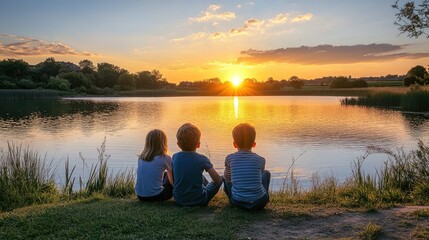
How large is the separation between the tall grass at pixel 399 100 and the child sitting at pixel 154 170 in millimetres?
32374

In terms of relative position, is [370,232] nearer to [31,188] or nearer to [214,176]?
[214,176]

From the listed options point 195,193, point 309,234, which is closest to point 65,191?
point 195,193

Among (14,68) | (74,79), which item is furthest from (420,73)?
(14,68)

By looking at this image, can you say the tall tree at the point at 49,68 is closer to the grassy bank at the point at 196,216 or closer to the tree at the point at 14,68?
the tree at the point at 14,68

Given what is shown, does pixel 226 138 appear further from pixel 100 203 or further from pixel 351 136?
pixel 100 203

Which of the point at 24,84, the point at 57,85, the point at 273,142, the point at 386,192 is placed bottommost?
the point at 273,142

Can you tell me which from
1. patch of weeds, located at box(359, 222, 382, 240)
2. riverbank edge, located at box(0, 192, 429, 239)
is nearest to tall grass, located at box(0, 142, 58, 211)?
riverbank edge, located at box(0, 192, 429, 239)

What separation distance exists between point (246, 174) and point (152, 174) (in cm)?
150

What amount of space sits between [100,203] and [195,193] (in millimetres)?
1517

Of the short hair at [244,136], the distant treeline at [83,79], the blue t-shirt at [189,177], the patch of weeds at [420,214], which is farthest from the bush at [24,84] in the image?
the patch of weeds at [420,214]

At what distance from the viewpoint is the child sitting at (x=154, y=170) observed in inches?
239

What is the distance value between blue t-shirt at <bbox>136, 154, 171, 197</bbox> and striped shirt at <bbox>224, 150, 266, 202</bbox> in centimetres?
111

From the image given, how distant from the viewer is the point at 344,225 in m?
5.00

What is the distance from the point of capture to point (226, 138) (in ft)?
64.5
